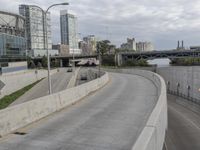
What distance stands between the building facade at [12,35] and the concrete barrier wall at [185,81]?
179ft

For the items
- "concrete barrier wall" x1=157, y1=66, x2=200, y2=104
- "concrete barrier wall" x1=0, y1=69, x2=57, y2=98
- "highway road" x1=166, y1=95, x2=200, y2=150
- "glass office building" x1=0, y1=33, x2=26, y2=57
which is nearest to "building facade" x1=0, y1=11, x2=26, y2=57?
"glass office building" x1=0, y1=33, x2=26, y2=57

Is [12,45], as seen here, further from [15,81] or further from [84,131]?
[84,131]

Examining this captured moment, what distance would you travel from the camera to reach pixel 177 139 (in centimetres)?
2203

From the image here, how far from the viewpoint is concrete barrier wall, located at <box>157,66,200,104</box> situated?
160 ft

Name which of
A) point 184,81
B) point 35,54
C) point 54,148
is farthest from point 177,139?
point 35,54

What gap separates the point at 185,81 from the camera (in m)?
56.3

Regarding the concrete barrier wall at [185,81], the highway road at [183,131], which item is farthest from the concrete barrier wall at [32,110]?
the concrete barrier wall at [185,81]

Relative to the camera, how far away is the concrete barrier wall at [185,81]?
160 ft

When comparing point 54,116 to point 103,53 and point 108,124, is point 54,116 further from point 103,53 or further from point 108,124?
point 103,53

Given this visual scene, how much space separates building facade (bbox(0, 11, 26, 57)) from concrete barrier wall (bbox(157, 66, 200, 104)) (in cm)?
5465

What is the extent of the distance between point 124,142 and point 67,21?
330 feet

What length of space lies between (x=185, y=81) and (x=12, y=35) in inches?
2808

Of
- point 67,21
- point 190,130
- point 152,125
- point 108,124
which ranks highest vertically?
point 67,21

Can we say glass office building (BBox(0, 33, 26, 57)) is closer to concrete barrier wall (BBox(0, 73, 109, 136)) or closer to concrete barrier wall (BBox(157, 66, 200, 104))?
concrete barrier wall (BBox(157, 66, 200, 104))
